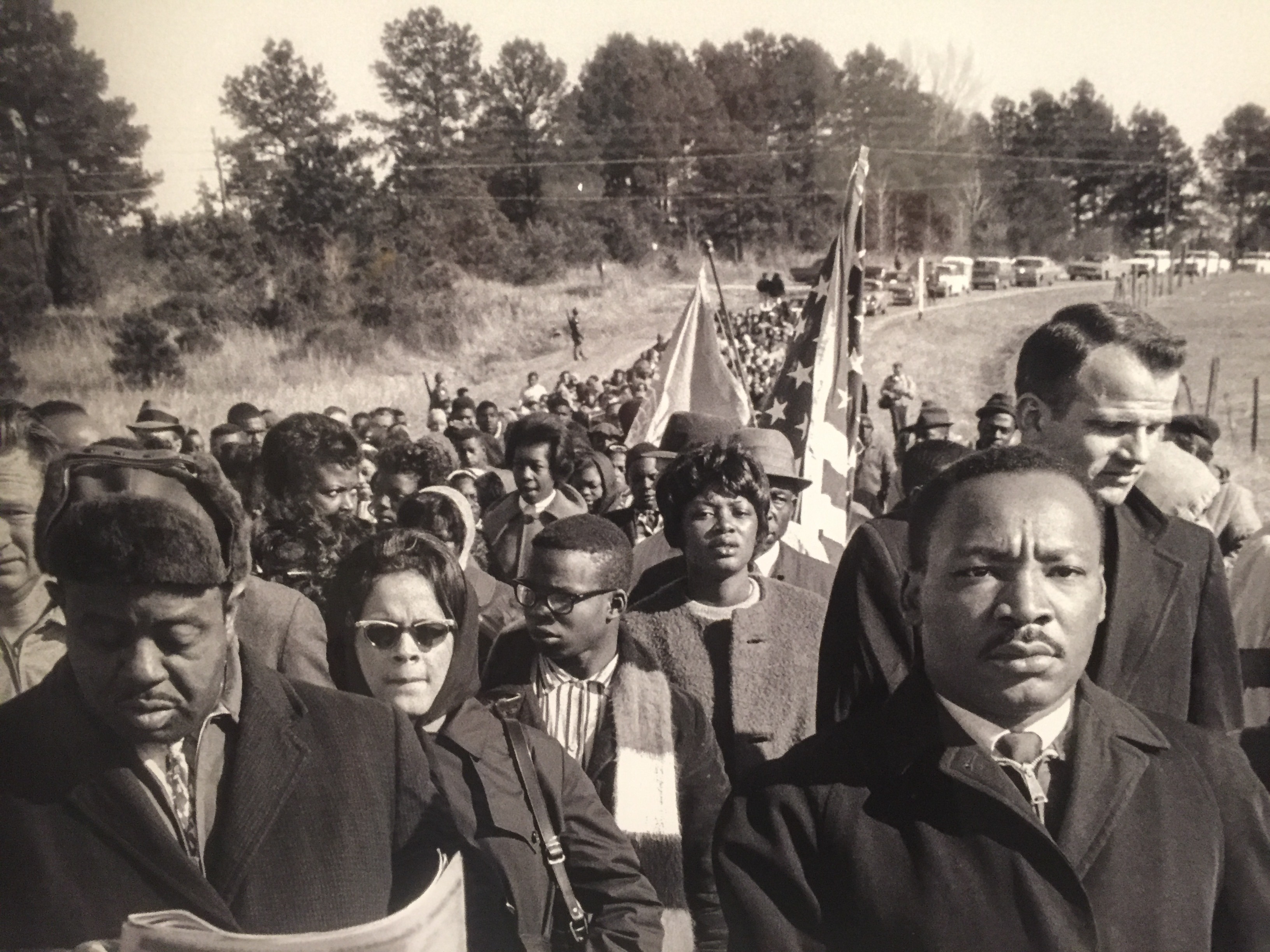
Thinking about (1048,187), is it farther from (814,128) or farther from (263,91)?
(263,91)

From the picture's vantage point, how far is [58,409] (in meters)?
3.90

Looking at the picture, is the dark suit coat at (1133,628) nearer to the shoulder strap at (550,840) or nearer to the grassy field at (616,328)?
the shoulder strap at (550,840)

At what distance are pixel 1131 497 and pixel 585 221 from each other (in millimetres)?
5139

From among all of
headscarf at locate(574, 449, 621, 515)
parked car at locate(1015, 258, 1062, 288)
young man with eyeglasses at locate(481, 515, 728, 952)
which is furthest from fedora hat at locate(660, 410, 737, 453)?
young man with eyeglasses at locate(481, 515, 728, 952)

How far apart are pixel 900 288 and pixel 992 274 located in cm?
56

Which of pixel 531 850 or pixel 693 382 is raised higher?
pixel 693 382

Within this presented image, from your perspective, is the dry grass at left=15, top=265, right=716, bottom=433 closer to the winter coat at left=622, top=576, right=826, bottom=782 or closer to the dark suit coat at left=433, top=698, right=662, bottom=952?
the winter coat at left=622, top=576, right=826, bottom=782

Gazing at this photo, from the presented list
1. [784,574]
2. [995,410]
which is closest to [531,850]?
[784,574]

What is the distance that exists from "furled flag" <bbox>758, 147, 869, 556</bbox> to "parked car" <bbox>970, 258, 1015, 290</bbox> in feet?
4.45

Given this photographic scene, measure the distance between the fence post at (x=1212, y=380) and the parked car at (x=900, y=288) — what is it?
173 cm

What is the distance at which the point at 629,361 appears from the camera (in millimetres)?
12625

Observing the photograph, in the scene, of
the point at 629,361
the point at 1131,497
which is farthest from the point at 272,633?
the point at 629,361

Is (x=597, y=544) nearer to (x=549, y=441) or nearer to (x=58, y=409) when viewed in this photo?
(x=549, y=441)

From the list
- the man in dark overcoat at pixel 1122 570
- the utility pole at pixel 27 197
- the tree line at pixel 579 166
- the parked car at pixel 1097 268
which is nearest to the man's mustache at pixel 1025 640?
the man in dark overcoat at pixel 1122 570
